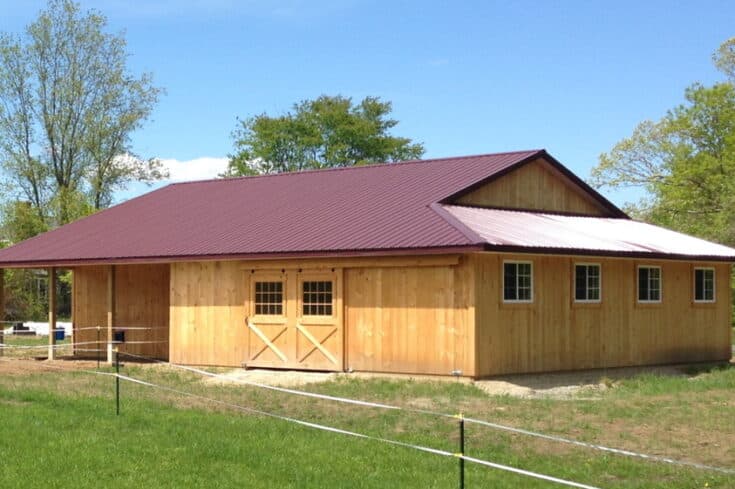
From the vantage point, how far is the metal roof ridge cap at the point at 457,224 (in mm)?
19247

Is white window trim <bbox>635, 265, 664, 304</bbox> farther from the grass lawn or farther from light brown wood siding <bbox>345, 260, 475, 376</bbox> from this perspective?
light brown wood siding <bbox>345, 260, 475, 376</bbox>

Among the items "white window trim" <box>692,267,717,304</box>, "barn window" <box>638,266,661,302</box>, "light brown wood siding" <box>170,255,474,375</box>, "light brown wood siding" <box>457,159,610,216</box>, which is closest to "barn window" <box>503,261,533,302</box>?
"light brown wood siding" <box>170,255,474,375</box>

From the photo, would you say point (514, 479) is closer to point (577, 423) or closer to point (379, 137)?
point (577, 423)

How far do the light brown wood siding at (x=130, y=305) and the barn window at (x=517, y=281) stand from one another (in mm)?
9680

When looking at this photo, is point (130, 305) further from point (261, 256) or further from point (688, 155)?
point (688, 155)

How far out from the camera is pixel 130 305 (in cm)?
2784

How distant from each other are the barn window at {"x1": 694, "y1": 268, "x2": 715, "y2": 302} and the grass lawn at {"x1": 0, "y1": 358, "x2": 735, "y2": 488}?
7.28 m

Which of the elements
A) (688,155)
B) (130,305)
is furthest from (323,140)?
(130,305)

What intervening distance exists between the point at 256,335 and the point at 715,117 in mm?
41002

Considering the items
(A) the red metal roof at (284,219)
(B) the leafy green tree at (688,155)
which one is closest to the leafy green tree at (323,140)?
(B) the leafy green tree at (688,155)

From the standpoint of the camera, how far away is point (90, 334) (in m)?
29.0

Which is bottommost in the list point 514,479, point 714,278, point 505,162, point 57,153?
point 514,479

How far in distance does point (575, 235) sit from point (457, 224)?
3.67 metres

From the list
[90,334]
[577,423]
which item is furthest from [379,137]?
[577,423]
